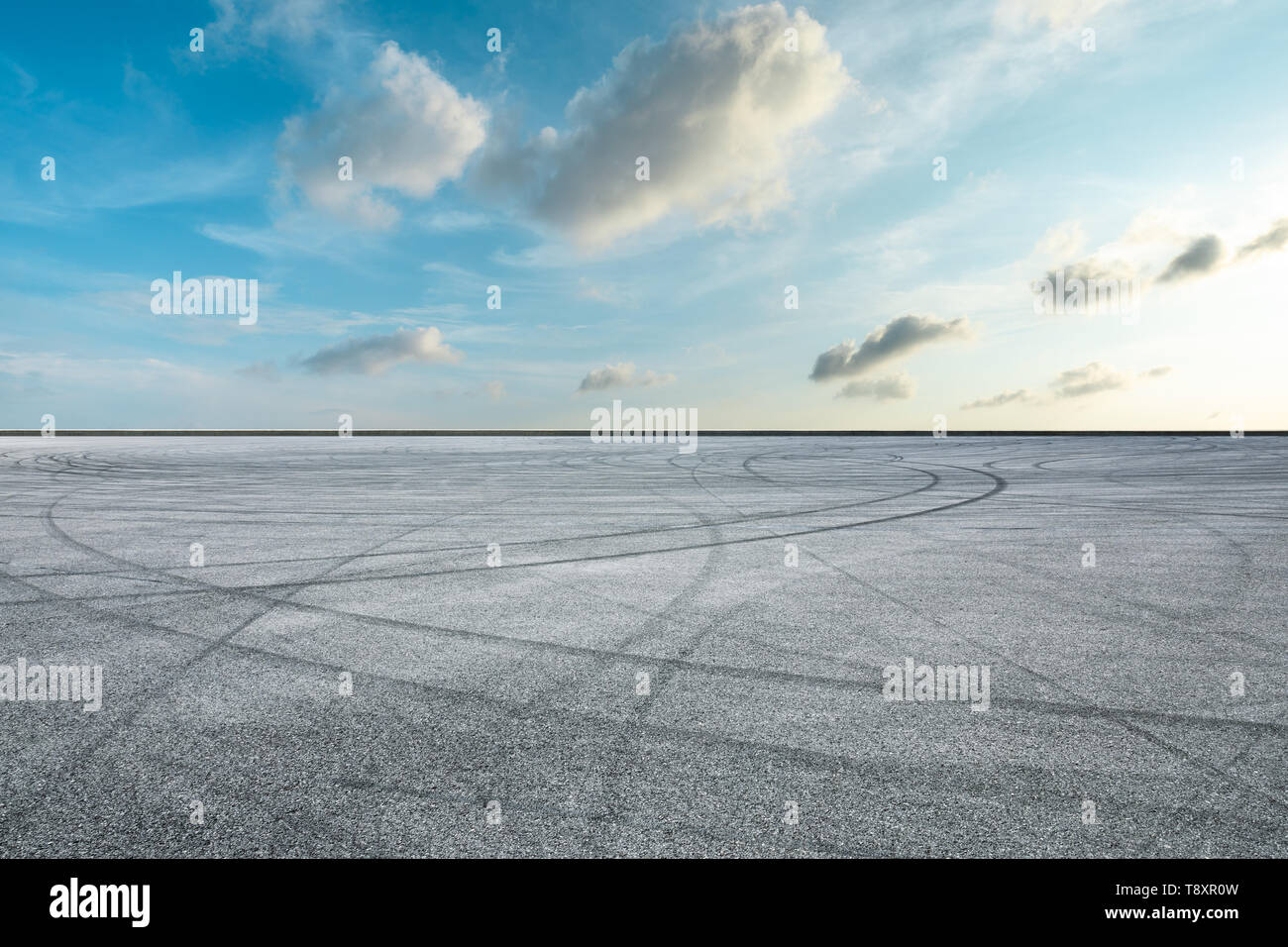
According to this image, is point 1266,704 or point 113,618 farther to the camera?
point 113,618

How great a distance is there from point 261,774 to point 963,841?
337 centimetres

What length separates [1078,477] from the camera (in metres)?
19.9

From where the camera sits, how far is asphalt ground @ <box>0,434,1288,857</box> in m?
3.15

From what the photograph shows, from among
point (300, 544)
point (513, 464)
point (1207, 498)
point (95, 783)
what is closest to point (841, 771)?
point (95, 783)

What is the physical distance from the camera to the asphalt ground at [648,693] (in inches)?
124

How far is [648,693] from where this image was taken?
4.63 meters

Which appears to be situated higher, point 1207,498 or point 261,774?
point 1207,498

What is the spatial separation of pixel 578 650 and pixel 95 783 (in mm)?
2977

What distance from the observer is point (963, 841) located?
3.00m

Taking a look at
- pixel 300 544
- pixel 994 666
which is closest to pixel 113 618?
pixel 300 544
